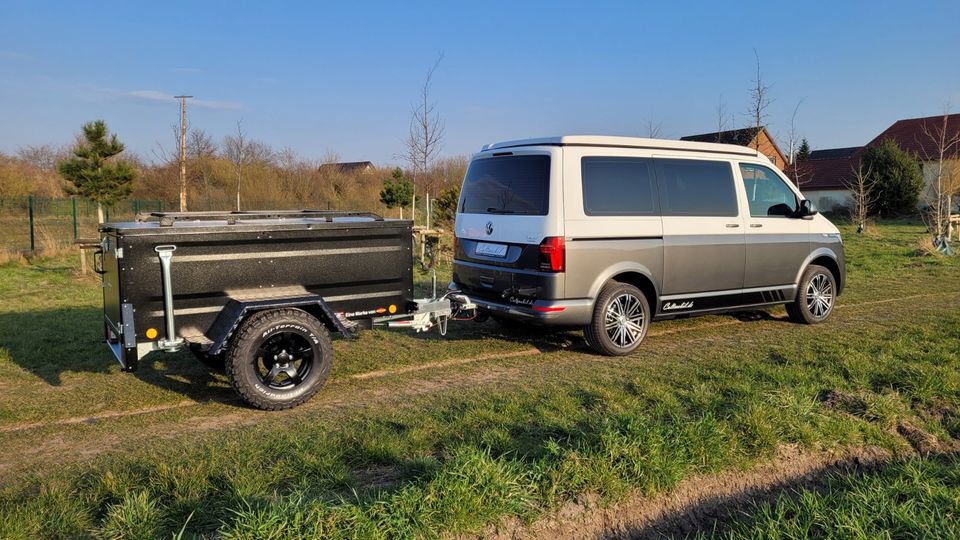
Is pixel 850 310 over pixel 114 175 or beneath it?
beneath

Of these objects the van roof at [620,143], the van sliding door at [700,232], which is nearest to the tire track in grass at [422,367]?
the van sliding door at [700,232]

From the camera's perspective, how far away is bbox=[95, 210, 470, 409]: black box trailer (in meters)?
5.22

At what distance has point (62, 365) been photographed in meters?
6.88

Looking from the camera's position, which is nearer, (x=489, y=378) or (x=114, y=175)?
(x=489, y=378)

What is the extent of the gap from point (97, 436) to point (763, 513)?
4.33m

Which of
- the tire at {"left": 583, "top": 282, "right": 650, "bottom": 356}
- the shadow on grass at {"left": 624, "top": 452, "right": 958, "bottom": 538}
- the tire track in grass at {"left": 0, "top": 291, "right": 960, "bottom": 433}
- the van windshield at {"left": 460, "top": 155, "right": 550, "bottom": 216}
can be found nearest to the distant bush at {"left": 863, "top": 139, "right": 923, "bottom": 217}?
the tire track in grass at {"left": 0, "top": 291, "right": 960, "bottom": 433}

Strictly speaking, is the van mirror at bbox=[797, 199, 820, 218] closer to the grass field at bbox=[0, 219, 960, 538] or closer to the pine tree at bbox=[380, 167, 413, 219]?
the grass field at bbox=[0, 219, 960, 538]

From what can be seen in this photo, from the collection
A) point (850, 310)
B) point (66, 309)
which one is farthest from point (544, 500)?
point (66, 309)

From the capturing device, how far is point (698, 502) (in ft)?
12.7

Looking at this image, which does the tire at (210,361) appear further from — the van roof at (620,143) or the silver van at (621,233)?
the van roof at (620,143)

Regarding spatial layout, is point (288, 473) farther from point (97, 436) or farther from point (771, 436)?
point (771, 436)

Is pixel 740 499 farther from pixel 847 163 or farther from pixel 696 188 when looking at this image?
pixel 847 163

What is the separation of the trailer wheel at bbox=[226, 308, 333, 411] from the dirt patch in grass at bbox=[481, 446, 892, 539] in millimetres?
2613

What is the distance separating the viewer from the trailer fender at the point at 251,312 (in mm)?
5227
